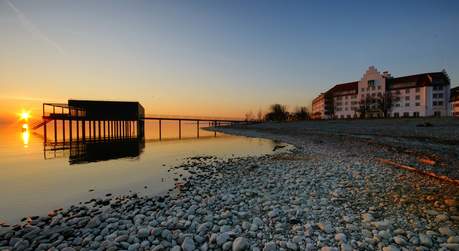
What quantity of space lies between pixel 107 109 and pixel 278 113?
239ft

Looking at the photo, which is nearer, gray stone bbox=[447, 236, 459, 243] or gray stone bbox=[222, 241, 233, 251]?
gray stone bbox=[447, 236, 459, 243]

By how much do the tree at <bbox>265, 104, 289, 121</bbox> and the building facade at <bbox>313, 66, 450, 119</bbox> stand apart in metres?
22.8

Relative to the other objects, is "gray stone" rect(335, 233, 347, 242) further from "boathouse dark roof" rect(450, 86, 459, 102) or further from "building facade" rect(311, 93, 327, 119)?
"building facade" rect(311, 93, 327, 119)

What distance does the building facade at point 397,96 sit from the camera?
59.7 m

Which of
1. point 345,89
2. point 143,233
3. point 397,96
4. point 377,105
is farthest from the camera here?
point 345,89

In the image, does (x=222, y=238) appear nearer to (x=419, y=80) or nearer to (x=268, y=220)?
(x=268, y=220)

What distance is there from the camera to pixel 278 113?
93062mm

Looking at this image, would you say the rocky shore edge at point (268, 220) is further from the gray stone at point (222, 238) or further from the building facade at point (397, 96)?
the building facade at point (397, 96)

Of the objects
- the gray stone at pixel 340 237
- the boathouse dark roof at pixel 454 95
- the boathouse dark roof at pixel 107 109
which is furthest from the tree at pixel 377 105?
the gray stone at pixel 340 237

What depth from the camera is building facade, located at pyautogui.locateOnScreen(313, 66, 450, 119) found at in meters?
59.7

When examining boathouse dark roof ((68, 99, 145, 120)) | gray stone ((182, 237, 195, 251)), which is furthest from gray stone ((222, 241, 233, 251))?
boathouse dark roof ((68, 99, 145, 120))

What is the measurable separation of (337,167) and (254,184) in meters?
4.26

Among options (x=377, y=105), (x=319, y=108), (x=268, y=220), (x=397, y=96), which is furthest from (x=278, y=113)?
(x=268, y=220)

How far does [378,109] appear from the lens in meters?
64.5
